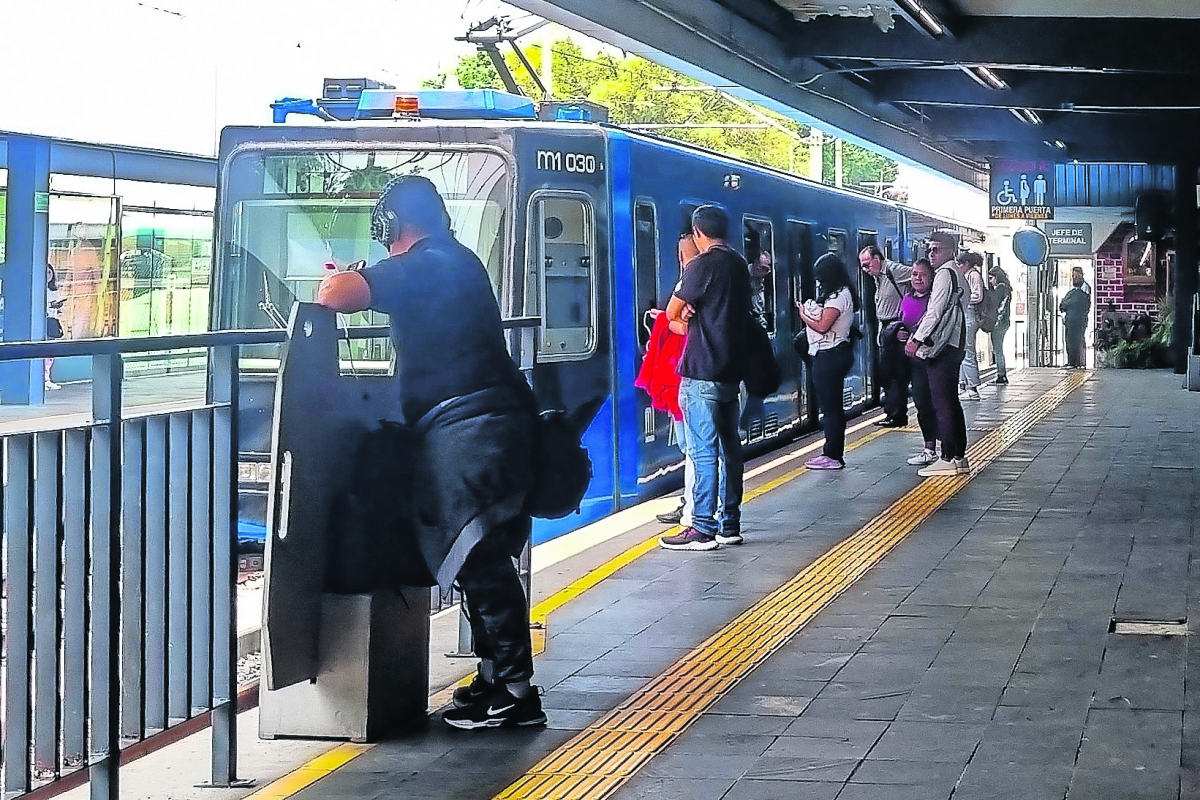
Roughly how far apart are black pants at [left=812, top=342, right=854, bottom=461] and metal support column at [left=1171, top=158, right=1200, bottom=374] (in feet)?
50.1

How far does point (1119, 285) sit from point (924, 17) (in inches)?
787

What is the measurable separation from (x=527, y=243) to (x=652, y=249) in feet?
5.60

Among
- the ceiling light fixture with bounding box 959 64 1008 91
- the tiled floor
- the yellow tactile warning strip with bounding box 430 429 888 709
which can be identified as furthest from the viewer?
the ceiling light fixture with bounding box 959 64 1008 91

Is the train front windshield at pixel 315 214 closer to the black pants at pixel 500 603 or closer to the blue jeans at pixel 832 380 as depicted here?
the blue jeans at pixel 832 380

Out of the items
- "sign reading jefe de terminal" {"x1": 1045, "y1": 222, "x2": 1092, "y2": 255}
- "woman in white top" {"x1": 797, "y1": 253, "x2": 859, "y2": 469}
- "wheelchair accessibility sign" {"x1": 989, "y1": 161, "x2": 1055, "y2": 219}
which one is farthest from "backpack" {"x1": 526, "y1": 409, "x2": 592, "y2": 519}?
"sign reading jefe de terminal" {"x1": 1045, "y1": 222, "x2": 1092, "y2": 255}

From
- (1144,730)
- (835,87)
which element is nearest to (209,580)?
(1144,730)

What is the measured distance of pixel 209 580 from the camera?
4.67 m

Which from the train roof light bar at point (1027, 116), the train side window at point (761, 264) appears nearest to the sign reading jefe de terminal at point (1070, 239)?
the train roof light bar at point (1027, 116)

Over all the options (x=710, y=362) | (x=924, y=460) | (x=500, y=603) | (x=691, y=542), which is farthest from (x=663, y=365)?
(x=924, y=460)

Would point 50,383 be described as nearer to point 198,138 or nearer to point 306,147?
point 198,138

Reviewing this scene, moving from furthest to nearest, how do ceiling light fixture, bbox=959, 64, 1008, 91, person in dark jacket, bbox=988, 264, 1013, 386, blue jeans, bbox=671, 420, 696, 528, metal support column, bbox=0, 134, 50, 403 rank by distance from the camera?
person in dark jacket, bbox=988, 264, 1013, 386, metal support column, bbox=0, 134, 50, 403, ceiling light fixture, bbox=959, 64, 1008, 91, blue jeans, bbox=671, 420, 696, 528

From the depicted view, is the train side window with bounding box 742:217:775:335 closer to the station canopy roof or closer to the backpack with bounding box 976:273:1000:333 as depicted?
the station canopy roof

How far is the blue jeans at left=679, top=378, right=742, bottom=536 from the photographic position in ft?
29.3

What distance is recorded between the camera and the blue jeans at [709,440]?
893 cm
